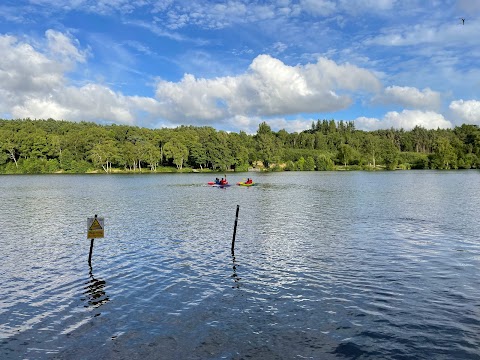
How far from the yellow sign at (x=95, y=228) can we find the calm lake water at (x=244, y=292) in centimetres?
181

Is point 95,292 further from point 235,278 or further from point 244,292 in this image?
point 244,292

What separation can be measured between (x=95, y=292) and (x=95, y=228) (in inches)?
233

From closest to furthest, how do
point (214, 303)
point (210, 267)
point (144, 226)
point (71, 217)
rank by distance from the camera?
point (214, 303), point (210, 267), point (144, 226), point (71, 217)

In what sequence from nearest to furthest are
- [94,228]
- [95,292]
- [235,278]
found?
1. [95,292]
2. [235,278]
3. [94,228]

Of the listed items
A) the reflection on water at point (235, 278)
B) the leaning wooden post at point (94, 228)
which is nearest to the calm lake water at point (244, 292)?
the reflection on water at point (235, 278)

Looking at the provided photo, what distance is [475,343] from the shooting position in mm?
12391

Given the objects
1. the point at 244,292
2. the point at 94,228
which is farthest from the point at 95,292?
the point at 244,292

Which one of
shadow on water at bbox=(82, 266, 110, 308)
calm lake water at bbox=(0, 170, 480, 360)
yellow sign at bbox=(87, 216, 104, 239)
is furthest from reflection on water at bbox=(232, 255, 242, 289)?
yellow sign at bbox=(87, 216, 104, 239)

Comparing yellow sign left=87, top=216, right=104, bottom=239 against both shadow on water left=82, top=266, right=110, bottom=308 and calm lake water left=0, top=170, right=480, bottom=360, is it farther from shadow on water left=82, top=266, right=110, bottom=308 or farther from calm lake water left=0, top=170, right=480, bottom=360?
shadow on water left=82, top=266, right=110, bottom=308

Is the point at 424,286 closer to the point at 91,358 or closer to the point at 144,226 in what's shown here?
the point at 91,358

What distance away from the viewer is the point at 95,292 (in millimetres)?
18016

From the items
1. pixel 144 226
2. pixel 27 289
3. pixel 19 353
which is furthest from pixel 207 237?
pixel 19 353

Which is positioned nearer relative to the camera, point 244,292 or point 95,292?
point 244,292

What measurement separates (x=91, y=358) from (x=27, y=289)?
875 cm
